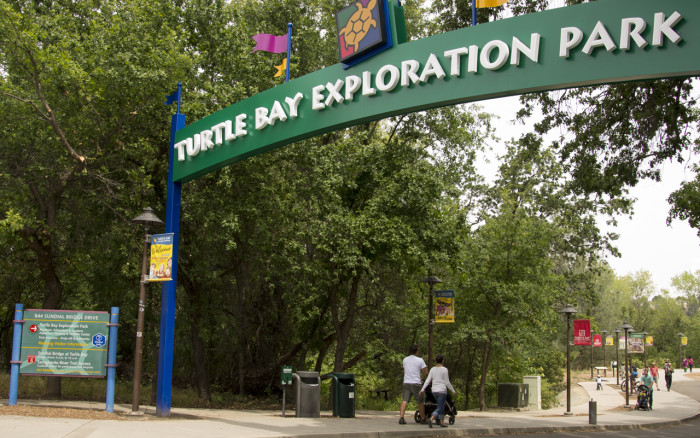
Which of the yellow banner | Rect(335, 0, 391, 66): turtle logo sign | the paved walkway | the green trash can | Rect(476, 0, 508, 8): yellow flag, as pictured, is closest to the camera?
the paved walkway

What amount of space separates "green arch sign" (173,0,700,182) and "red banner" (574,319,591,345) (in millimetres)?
18047

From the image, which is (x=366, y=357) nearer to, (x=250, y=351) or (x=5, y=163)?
(x=250, y=351)

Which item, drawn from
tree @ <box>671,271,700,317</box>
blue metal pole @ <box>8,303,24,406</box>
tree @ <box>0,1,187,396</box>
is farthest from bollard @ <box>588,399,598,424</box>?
tree @ <box>671,271,700,317</box>

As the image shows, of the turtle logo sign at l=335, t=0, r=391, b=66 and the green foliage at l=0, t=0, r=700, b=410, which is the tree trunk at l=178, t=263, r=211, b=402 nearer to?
the green foliage at l=0, t=0, r=700, b=410

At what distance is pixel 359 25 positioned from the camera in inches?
A: 471

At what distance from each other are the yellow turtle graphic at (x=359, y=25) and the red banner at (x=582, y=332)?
61.3ft

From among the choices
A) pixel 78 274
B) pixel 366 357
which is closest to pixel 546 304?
pixel 366 357

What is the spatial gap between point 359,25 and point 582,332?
19061 millimetres

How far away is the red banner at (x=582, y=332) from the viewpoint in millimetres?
26098

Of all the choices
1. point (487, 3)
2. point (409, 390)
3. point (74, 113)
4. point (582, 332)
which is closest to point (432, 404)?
point (409, 390)

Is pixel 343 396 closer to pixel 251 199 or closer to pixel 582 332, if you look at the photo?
pixel 251 199

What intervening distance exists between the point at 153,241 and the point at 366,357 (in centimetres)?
1314

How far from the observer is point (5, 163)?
17.2 meters

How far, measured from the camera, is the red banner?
85.6 ft
